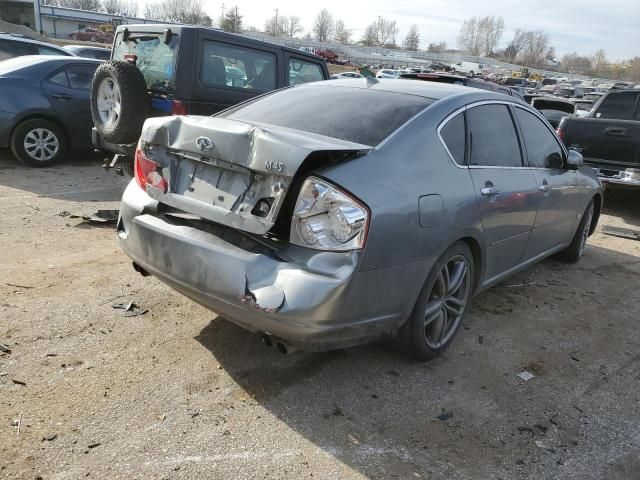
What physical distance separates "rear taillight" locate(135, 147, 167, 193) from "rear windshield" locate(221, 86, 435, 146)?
0.71 meters

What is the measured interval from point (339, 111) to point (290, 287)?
1379mm

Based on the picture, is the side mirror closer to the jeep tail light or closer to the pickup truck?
the jeep tail light

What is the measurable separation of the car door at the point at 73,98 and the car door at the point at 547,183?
245 inches

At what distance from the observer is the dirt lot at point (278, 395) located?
2.44 meters

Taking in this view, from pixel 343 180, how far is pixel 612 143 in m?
6.50

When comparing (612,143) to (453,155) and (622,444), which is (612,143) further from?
(622,444)

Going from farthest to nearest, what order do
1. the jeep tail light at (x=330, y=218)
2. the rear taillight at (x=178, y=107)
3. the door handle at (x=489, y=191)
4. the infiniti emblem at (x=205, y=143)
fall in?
the rear taillight at (x=178, y=107), the door handle at (x=489, y=191), the infiniti emblem at (x=205, y=143), the jeep tail light at (x=330, y=218)

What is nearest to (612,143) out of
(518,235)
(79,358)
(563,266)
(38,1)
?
(563,266)

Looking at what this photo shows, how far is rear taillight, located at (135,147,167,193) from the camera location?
316 cm

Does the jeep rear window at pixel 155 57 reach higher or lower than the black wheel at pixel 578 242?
higher

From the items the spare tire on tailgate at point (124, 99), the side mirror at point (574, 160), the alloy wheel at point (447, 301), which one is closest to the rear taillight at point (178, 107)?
the spare tire on tailgate at point (124, 99)

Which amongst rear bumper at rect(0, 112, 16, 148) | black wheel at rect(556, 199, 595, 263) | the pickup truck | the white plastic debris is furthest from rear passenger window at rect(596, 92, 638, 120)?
rear bumper at rect(0, 112, 16, 148)

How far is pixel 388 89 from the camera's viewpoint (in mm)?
3646

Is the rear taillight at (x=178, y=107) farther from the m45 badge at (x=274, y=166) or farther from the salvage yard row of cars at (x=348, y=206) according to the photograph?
the m45 badge at (x=274, y=166)
